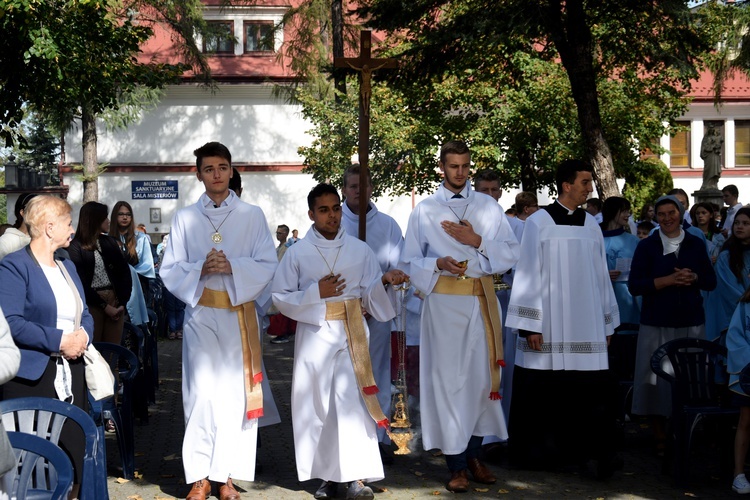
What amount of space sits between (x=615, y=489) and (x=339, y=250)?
2.43 m

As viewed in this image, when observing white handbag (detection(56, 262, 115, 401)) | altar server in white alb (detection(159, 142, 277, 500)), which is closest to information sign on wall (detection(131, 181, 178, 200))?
altar server in white alb (detection(159, 142, 277, 500))

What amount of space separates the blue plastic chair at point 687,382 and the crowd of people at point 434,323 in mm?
375

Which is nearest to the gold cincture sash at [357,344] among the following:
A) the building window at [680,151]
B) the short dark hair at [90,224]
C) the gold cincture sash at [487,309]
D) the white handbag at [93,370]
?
the gold cincture sash at [487,309]

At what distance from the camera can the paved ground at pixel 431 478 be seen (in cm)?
687

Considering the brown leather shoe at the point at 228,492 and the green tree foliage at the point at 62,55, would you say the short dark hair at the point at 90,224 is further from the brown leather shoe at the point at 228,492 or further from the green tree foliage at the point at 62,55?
the brown leather shoe at the point at 228,492

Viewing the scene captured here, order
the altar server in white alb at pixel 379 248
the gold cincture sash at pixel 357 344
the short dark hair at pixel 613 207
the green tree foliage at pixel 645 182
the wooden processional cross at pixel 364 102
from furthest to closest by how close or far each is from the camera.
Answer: the green tree foliage at pixel 645 182
the short dark hair at pixel 613 207
the altar server in white alb at pixel 379 248
the wooden processional cross at pixel 364 102
the gold cincture sash at pixel 357 344

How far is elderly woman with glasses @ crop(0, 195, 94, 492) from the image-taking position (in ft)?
18.2

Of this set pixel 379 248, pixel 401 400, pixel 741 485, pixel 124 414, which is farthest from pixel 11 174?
pixel 741 485

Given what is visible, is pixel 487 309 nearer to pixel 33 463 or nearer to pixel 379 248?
pixel 379 248

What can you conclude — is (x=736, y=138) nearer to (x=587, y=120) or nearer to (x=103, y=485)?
(x=587, y=120)

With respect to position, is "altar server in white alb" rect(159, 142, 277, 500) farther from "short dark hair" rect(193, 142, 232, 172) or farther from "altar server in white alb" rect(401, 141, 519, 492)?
"altar server in white alb" rect(401, 141, 519, 492)

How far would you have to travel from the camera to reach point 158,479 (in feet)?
24.1

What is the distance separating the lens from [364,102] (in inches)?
Result: 308

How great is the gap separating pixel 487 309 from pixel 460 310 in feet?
0.63
